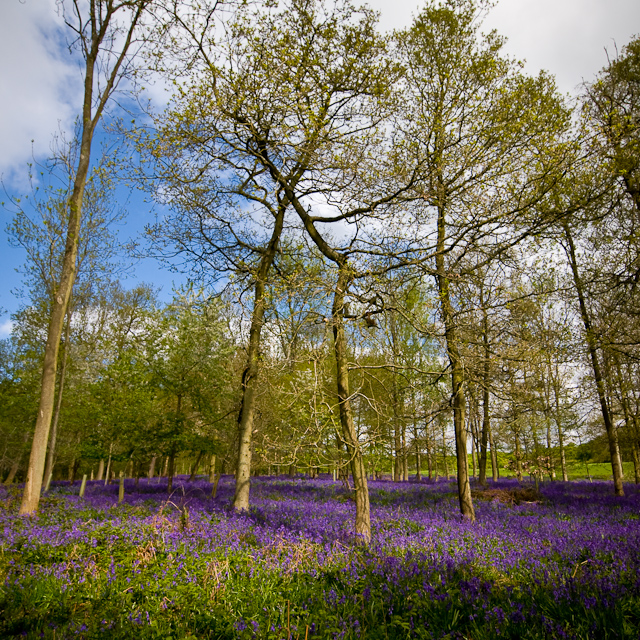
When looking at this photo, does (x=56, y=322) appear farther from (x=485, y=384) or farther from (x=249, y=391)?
(x=485, y=384)

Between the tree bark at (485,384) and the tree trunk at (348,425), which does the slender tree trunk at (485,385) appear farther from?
the tree trunk at (348,425)

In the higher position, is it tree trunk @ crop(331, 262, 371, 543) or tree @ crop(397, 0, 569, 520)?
tree @ crop(397, 0, 569, 520)

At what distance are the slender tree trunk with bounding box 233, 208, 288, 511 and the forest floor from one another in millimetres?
1648

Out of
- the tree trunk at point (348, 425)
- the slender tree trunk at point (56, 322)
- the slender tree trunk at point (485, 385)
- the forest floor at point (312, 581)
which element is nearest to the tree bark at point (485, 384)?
the slender tree trunk at point (485, 385)

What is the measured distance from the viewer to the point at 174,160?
7.53 meters

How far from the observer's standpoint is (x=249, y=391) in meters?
9.64

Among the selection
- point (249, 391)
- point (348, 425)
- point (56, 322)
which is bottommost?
point (348, 425)

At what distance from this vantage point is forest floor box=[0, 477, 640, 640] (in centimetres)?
323

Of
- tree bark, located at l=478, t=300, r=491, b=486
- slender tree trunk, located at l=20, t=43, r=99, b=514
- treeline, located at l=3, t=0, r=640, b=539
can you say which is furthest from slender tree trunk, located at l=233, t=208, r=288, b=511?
tree bark, located at l=478, t=300, r=491, b=486

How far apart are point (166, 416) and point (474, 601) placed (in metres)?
12.7

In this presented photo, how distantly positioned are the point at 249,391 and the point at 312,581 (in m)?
5.62

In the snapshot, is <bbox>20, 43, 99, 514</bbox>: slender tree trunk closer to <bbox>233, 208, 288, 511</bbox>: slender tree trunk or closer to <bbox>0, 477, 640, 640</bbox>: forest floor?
<bbox>0, 477, 640, 640</bbox>: forest floor

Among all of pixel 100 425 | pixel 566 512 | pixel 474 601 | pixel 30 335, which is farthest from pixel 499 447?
pixel 30 335

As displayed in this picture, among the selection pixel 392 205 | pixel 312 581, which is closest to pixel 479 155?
pixel 392 205
